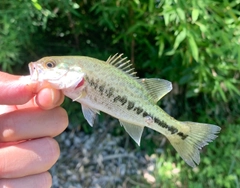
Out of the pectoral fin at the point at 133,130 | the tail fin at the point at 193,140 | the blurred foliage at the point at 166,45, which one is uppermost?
the pectoral fin at the point at 133,130

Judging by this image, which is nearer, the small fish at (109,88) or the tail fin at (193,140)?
the small fish at (109,88)

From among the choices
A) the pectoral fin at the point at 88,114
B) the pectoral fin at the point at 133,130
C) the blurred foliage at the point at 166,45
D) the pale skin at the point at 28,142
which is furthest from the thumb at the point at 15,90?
the blurred foliage at the point at 166,45

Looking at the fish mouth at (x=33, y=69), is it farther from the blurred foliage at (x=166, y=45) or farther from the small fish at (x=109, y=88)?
the blurred foliage at (x=166, y=45)

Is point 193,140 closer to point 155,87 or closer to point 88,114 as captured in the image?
point 155,87

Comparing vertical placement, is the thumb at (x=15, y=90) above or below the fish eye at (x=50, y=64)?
below

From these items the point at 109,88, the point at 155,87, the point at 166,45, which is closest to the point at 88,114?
the point at 109,88

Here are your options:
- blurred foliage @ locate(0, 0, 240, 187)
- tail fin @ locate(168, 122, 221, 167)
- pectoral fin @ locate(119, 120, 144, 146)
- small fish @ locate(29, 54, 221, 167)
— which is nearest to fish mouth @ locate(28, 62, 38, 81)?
small fish @ locate(29, 54, 221, 167)
